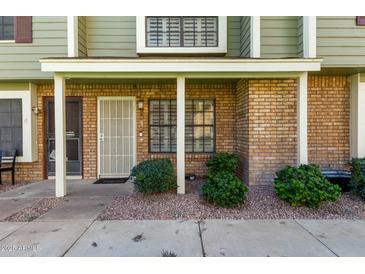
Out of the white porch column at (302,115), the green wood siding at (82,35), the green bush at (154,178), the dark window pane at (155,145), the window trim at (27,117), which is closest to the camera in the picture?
the green bush at (154,178)

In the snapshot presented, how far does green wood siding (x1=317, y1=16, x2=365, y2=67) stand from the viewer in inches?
228

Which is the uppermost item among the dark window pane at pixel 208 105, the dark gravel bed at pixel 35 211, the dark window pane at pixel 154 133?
the dark window pane at pixel 208 105

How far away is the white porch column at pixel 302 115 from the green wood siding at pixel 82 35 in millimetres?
4986

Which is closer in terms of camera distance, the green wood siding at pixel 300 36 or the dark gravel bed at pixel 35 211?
the dark gravel bed at pixel 35 211

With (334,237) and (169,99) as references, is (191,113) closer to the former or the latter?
(169,99)

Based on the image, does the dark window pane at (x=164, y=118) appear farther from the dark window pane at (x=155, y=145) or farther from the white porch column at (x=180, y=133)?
the white porch column at (x=180, y=133)

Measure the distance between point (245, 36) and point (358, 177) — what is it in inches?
150

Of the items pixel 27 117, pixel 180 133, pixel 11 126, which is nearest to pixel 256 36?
pixel 180 133

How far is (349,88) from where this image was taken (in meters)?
6.54

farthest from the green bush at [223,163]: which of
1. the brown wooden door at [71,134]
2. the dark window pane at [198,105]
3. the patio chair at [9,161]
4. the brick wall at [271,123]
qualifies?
the patio chair at [9,161]

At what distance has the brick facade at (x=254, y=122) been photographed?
19.6 ft

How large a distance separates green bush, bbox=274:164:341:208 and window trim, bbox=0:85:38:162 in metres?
6.15

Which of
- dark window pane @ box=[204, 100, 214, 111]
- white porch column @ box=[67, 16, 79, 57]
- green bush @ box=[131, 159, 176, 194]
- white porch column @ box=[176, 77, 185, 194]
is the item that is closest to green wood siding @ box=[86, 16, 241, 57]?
white porch column @ box=[67, 16, 79, 57]

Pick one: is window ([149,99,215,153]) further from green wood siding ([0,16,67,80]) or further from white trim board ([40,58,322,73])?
green wood siding ([0,16,67,80])
